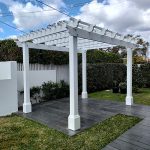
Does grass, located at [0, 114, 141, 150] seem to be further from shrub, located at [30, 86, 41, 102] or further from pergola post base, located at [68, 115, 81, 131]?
shrub, located at [30, 86, 41, 102]

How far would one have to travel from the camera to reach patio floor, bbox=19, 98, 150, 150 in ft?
14.7

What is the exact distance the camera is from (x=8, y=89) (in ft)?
24.2

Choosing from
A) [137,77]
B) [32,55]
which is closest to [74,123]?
[32,55]

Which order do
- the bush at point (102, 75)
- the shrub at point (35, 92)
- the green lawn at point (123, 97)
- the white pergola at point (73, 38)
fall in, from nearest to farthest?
the white pergola at point (73, 38)
the shrub at point (35, 92)
the green lawn at point (123, 97)
the bush at point (102, 75)

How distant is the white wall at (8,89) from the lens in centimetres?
723

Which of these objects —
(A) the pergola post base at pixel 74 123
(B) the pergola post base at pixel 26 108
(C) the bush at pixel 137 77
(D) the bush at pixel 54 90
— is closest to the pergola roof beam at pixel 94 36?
(A) the pergola post base at pixel 74 123

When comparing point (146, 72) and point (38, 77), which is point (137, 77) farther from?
point (38, 77)

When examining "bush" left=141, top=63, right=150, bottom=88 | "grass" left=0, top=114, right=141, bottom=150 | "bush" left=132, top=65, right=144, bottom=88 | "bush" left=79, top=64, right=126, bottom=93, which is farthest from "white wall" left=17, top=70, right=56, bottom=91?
"bush" left=141, top=63, right=150, bottom=88

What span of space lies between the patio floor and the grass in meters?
0.23

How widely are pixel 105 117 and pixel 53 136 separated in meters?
2.37

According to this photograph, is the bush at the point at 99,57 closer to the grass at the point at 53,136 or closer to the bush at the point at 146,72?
the bush at the point at 146,72

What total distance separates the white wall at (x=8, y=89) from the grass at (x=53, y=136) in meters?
1.05

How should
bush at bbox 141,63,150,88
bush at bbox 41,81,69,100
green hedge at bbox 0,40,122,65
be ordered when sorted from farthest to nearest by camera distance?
bush at bbox 141,63,150,88 < bush at bbox 41,81,69,100 < green hedge at bbox 0,40,122,65

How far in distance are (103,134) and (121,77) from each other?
424 inches
